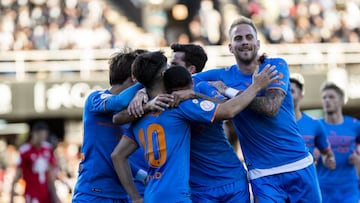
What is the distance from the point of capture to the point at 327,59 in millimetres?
28391

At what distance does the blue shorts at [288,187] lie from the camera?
8492 mm

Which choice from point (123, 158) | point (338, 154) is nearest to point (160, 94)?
point (123, 158)

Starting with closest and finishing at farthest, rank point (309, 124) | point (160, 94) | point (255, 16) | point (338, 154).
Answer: point (160, 94) → point (309, 124) → point (338, 154) → point (255, 16)

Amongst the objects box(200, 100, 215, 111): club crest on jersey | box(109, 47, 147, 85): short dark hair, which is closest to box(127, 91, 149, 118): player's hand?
box(200, 100, 215, 111): club crest on jersey

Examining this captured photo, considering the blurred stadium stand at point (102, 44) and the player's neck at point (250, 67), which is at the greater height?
the player's neck at point (250, 67)

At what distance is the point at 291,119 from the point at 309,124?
364cm

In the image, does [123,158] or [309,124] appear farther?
[309,124]

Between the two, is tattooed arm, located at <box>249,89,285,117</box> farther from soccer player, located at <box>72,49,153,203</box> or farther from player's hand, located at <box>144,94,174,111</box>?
soccer player, located at <box>72,49,153,203</box>

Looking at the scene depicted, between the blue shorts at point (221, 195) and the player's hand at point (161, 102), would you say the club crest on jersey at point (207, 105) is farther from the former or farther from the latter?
the blue shorts at point (221, 195)

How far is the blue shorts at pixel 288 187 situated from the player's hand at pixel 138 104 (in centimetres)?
136

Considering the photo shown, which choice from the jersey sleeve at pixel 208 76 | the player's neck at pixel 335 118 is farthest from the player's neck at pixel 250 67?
the player's neck at pixel 335 118

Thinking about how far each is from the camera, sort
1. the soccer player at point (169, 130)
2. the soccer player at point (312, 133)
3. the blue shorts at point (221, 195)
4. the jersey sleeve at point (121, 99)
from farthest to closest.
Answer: the soccer player at point (312, 133)
the jersey sleeve at point (121, 99)
the blue shorts at point (221, 195)
the soccer player at point (169, 130)

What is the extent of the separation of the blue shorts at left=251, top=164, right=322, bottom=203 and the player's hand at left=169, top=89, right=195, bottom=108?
1.21m

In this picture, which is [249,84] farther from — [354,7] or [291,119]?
[354,7]
